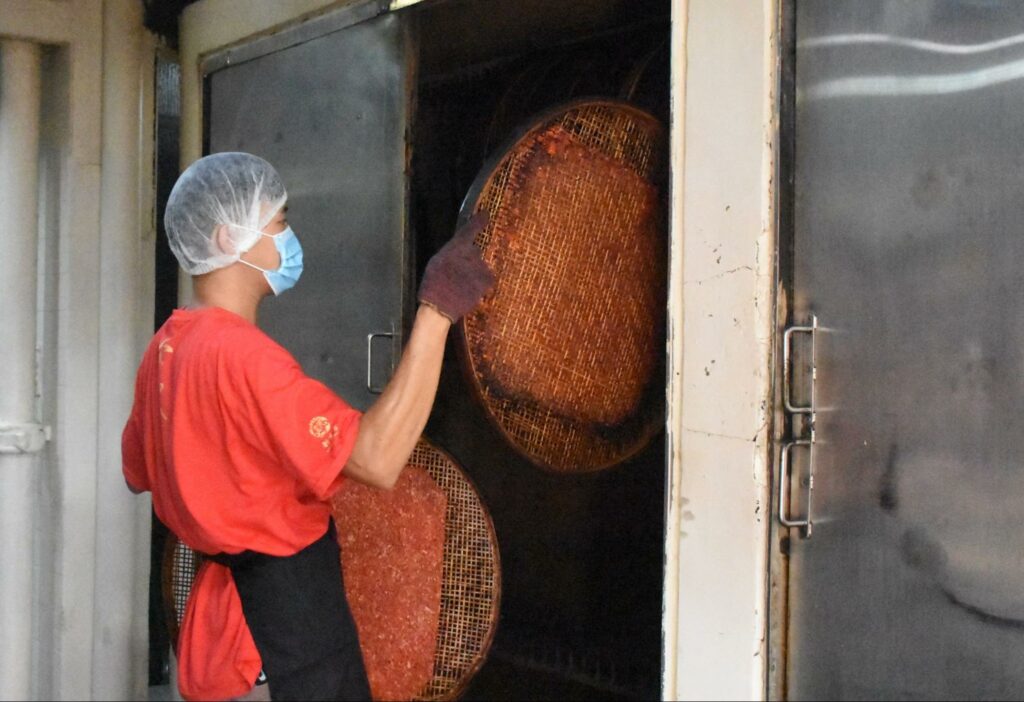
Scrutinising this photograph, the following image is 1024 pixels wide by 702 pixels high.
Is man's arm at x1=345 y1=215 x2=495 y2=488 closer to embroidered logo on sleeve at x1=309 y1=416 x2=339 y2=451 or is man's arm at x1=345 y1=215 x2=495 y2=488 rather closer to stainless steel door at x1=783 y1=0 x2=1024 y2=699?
embroidered logo on sleeve at x1=309 y1=416 x2=339 y2=451

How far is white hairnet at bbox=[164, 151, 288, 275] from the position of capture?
142cm

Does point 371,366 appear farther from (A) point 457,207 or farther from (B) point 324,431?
(B) point 324,431

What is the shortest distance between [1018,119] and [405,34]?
3.61ft

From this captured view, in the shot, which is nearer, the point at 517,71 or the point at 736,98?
the point at 736,98

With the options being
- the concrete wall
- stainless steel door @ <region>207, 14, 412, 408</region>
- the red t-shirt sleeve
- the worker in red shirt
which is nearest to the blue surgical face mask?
the worker in red shirt

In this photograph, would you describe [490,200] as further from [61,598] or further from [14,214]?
[61,598]

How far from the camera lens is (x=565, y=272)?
1532mm

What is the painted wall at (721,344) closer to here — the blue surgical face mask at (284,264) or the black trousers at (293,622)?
the black trousers at (293,622)

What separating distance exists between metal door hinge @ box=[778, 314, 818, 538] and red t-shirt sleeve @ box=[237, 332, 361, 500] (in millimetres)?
571

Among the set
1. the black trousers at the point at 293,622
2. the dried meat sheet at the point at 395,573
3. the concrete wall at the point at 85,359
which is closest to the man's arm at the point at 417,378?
the black trousers at the point at 293,622

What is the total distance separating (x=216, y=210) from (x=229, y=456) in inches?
15.0

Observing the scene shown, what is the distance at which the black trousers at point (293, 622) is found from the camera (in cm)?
134

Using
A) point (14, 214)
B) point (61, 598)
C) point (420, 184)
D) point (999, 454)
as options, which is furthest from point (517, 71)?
point (61, 598)

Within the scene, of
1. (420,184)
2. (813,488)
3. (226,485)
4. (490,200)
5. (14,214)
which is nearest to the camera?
(813,488)
